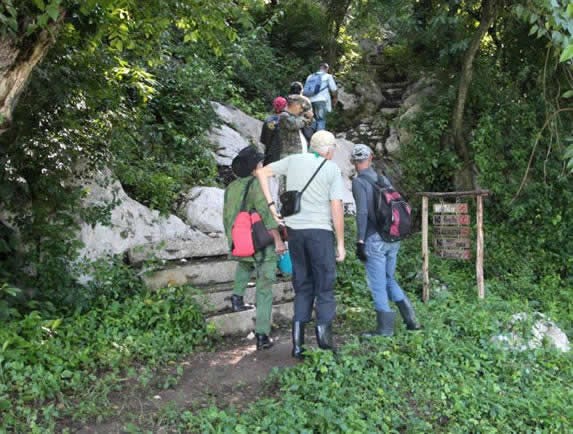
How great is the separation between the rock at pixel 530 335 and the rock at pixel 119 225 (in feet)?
13.7

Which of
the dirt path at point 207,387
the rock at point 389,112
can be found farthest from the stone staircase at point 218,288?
the rock at point 389,112

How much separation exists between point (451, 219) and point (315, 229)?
10.4 feet

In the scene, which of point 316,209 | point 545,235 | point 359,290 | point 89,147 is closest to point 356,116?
point 545,235

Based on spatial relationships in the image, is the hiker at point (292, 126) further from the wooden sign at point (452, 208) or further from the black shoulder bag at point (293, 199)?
the black shoulder bag at point (293, 199)

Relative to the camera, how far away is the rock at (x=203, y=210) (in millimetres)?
7891

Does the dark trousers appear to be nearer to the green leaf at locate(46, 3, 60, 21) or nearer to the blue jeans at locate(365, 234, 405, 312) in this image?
the blue jeans at locate(365, 234, 405, 312)

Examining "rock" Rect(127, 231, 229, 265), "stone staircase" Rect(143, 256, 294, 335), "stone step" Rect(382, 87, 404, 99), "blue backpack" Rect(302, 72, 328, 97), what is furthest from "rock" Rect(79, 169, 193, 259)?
"stone step" Rect(382, 87, 404, 99)

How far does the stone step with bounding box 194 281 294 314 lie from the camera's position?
5949 millimetres

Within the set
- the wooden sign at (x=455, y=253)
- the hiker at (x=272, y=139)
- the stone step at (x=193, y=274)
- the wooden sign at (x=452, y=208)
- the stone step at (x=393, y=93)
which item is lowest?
the stone step at (x=193, y=274)

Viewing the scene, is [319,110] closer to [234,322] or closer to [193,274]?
[193,274]

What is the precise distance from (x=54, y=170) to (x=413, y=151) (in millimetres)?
7057

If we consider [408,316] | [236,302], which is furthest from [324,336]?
[236,302]

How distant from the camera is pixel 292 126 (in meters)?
7.03

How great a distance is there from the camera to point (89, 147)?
647 cm
